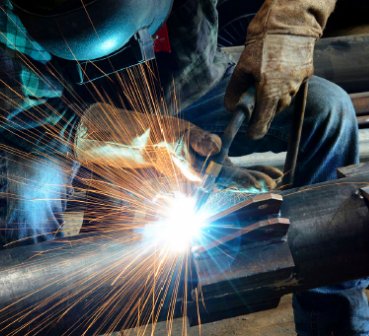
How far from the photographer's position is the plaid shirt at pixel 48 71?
5.83 ft

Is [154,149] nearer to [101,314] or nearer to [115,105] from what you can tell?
[115,105]

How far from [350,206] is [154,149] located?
3.60 feet

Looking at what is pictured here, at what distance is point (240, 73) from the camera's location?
5.32 feet

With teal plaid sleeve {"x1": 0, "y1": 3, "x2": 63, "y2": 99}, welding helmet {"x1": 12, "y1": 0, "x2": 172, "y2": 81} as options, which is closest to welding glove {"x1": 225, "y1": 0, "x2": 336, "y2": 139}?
welding helmet {"x1": 12, "y1": 0, "x2": 172, "y2": 81}

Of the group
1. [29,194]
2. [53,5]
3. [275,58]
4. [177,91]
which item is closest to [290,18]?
[275,58]

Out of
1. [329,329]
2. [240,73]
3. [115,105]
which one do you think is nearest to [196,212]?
[240,73]

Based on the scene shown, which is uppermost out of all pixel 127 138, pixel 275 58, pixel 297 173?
pixel 275 58

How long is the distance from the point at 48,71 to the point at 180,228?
122 cm

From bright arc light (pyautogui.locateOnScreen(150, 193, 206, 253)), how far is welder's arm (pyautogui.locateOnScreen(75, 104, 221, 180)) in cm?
46

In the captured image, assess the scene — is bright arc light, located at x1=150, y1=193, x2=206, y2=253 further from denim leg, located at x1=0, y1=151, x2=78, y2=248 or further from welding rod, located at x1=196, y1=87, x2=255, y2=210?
denim leg, located at x1=0, y1=151, x2=78, y2=248

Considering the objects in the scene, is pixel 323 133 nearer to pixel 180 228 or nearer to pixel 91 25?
pixel 180 228

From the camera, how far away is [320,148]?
1896mm

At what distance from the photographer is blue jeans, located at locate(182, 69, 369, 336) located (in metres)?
1.67

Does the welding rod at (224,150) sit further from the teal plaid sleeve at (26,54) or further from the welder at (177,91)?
the teal plaid sleeve at (26,54)
